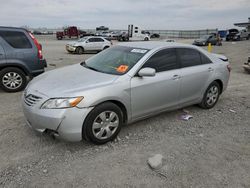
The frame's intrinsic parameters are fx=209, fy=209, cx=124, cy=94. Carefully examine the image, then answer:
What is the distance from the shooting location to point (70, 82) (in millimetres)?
3127

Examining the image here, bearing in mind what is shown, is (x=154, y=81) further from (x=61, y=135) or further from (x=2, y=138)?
(x=2, y=138)

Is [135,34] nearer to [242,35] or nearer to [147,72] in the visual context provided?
[242,35]

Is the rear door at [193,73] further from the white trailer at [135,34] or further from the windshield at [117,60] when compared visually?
the white trailer at [135,34]

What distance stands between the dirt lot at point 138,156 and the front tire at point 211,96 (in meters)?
0.46

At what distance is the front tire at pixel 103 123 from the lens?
2.95 metres

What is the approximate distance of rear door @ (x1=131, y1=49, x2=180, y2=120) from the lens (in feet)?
11.0

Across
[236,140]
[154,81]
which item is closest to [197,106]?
[236,140]

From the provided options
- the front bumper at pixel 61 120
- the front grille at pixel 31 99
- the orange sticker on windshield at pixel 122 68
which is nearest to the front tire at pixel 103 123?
the front bumper at pixel 61 120

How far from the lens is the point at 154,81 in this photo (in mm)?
3527

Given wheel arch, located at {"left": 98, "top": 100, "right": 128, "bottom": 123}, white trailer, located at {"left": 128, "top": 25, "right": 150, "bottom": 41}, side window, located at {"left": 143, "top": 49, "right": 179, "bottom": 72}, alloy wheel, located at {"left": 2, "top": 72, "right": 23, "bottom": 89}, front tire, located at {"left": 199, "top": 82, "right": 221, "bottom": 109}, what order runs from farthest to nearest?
1. white trailer, located at {"left": 128, "top": 25, "right": 150, "bottom": 41}
2. alloy wheel, located at {"left": 2, "top": 72, "right": 23, "bottom": 89}
3. front tire, located at {"left": 199, "top": 82, "right": 221, "bottom": 109}
4. side window, located at {"left": 143, "top": 49, "right": 179, "bottom": 72}
5. wheel arch, located at {"left": 98, "top": 100, "right": 128, "bottom": 123}

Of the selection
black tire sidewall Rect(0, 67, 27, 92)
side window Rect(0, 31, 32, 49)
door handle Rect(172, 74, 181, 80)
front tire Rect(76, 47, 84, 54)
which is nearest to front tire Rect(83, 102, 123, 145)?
door handle Rect(172, 74, 181, 80)

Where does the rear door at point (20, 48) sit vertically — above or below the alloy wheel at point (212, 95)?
above

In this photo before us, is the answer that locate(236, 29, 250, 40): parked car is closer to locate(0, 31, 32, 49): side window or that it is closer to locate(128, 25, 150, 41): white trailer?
locate(128, 25, 150, 41): white trailer

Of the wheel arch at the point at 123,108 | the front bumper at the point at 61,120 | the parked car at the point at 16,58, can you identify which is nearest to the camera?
the front bumper at the point at 61,120
